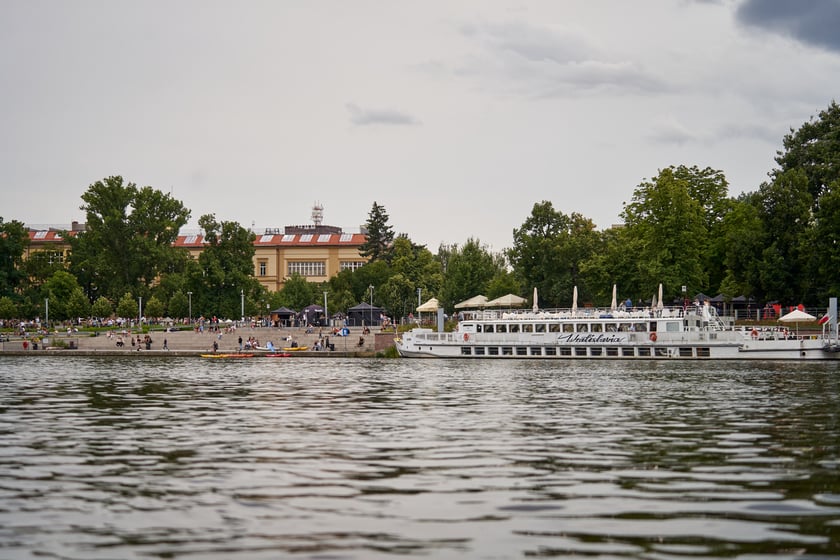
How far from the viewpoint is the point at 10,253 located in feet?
395

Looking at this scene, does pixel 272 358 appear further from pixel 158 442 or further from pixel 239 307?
pixel 158 442

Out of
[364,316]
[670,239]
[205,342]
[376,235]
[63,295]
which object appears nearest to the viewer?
[670,239]

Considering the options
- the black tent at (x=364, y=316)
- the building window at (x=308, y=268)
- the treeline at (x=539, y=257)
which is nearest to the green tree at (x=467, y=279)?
the treeline at (x=539, y=257)

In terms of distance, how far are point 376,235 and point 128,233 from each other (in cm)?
3783

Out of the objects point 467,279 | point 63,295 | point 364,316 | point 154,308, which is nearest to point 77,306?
point 63,295

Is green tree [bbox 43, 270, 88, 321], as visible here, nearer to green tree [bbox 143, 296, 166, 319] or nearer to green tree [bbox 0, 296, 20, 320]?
green tree [bbox 0, 296, 20, 320]

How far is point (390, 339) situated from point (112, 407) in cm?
4624

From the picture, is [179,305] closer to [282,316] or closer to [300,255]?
[282,316]

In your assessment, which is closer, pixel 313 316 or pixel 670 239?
pixel 670 239

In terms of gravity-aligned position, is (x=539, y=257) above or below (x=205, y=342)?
above

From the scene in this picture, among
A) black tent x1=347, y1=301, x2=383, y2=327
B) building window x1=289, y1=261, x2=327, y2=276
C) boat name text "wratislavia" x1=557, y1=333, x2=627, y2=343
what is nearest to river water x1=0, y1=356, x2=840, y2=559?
boat name text "wratislavia" x1=557, y1=333, x2=627, y2=343

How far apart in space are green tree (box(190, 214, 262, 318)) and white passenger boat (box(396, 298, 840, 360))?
4546 centimetres

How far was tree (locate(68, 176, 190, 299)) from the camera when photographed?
122 m

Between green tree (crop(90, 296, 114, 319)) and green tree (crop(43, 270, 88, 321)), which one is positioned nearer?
green tree (crop(90, 296, 114, 319))
